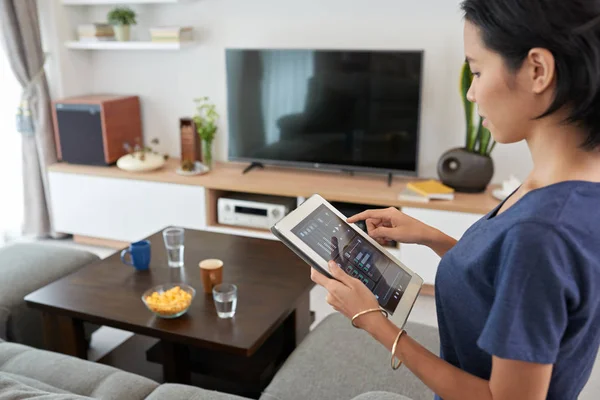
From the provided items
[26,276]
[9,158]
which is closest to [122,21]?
[9,158]

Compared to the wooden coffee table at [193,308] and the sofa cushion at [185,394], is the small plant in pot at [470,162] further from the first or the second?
the sofa cushion at [185,394]

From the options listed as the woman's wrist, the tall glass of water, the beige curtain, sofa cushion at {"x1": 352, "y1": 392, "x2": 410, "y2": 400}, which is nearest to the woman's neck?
the woman's wrist

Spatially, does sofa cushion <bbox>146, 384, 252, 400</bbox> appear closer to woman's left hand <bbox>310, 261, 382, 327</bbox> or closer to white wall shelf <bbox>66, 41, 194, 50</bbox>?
woman's left hand <bbox>310, 261, 382, 327</bbox>

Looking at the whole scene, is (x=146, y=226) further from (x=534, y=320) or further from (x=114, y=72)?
(x=534, y=320)

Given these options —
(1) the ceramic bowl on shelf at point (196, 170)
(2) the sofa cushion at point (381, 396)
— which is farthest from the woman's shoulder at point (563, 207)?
(1) the ceramic bowl on shelf at point (196, 170)

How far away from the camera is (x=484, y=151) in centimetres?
296

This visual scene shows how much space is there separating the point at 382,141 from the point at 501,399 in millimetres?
2471

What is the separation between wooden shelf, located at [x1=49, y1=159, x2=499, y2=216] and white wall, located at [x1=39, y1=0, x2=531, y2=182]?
294 millimetres

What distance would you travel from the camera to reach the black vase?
9.61 feet

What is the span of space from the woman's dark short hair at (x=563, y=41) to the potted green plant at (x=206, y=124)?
112 inches

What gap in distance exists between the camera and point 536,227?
2.33 ft

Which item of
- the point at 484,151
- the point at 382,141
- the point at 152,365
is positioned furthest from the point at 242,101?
the point at 152,365

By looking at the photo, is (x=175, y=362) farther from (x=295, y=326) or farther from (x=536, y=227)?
(x=536, y=227)

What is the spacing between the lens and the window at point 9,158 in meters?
3.55
